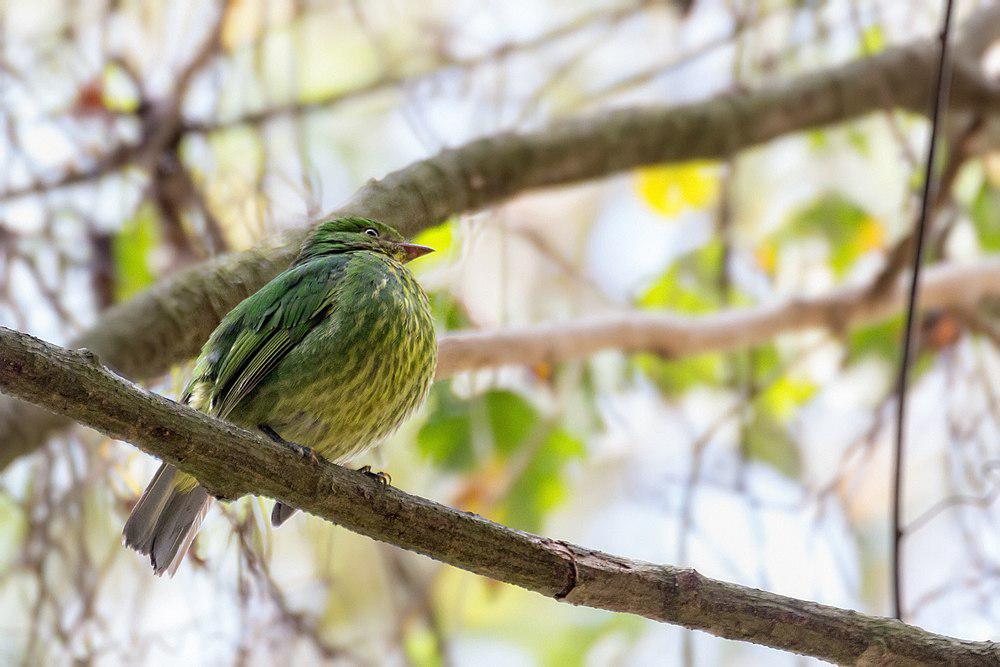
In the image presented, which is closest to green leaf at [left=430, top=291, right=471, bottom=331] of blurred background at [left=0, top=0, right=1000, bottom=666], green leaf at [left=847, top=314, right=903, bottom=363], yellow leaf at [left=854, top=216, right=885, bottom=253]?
blurred background at [left=0, top=0, right=1000, bottom=666]

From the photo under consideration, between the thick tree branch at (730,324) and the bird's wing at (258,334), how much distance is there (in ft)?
3.32

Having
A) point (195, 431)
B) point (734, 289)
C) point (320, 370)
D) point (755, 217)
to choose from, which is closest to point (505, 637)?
point (734, 289)

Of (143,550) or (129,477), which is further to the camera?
(129,477)

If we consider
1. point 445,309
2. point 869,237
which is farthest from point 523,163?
point 869,237

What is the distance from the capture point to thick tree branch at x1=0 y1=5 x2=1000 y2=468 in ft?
10.1

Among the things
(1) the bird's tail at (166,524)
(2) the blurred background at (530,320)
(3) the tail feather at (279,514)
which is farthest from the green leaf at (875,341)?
(1) the bird's tail at (166,524)

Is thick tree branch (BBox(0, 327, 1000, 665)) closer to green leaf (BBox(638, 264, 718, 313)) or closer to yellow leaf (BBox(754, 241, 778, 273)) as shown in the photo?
green leaf (BBox(638, 264, 718, 313))

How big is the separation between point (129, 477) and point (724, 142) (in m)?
2.56

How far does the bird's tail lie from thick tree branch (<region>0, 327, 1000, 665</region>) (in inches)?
21.4

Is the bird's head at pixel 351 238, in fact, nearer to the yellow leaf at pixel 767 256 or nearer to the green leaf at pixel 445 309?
the green leaf at pixel 445 309

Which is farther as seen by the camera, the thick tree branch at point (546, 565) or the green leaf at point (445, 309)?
the green leaf at point (445, 309)

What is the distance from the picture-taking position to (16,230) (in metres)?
4.19

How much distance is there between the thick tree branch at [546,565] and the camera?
217cm

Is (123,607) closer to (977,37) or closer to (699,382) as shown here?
(699,382)
